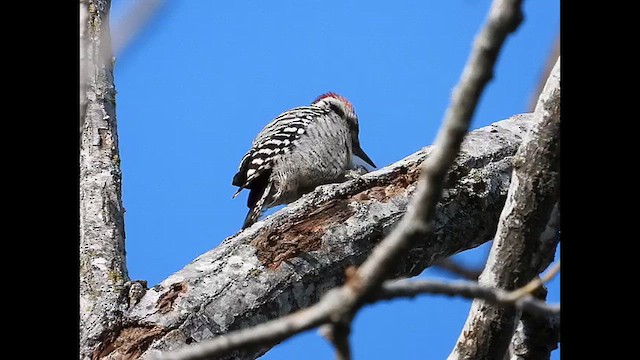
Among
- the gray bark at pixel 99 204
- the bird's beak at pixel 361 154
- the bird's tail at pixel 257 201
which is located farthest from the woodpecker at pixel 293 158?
the gray bark at pixel 99 204

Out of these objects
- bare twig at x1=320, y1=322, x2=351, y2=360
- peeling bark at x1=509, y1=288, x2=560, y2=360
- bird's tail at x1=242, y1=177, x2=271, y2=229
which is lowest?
bare twig at x1=320, y1=322, x2=351, y2=360

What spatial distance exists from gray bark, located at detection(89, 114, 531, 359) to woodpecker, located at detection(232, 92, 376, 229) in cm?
93

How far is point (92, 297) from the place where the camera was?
8.21 feet

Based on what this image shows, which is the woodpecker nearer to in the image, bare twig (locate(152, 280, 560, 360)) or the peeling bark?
the peeling bark

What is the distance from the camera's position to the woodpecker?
12.6ft

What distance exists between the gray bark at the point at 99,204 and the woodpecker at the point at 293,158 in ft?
2.62

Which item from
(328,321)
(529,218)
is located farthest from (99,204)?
(328,321)

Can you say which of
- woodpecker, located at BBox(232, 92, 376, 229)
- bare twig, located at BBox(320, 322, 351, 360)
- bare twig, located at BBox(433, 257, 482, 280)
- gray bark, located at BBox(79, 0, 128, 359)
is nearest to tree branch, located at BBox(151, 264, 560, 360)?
bare twig, located at BBox(320, 322, 351, 360)

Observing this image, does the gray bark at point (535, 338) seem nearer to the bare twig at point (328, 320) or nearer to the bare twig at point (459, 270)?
the bare twig at point (459, 270)
